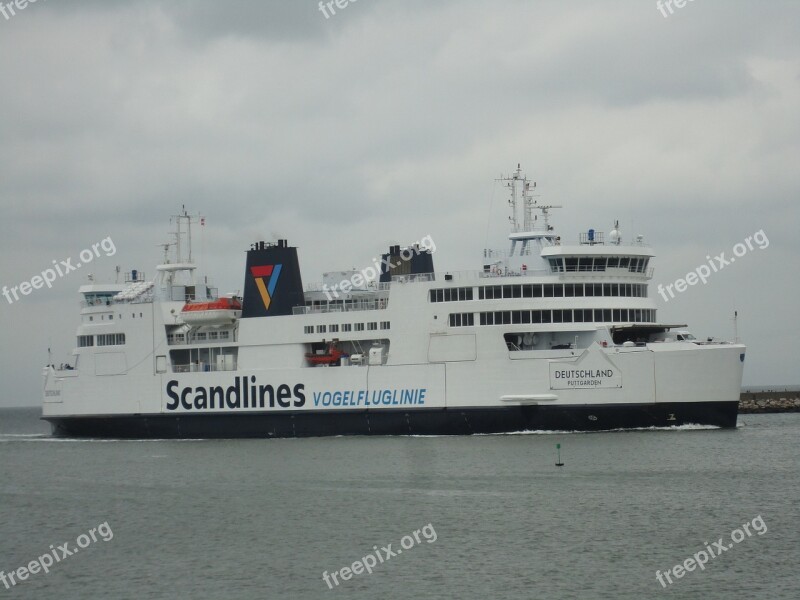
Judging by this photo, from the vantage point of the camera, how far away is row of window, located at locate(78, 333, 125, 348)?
158ft

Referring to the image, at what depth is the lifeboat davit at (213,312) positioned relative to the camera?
46156mm

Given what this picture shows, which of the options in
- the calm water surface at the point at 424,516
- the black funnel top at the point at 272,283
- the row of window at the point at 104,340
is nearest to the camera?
the calm water surface at the point at 424,516

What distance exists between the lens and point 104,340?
1921 inches

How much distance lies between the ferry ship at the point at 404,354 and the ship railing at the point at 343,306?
3.3 inches

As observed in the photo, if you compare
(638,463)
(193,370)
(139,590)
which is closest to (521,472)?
(638,463)

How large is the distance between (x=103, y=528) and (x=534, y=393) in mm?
16924

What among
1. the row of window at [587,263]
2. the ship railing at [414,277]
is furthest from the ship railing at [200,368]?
the row of window at [587,263]

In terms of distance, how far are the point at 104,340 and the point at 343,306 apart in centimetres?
1128

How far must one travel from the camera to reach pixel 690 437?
123 feet

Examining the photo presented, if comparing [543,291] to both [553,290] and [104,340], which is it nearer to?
[553,290]

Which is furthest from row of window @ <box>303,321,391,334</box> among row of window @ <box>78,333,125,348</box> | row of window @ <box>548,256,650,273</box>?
row of window @ <box>78,333,125,348</box>

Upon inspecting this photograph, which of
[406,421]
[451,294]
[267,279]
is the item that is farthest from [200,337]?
[451,294]

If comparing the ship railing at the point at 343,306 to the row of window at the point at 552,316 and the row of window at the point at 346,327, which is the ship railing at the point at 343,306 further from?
the row of window at the point at 552,316

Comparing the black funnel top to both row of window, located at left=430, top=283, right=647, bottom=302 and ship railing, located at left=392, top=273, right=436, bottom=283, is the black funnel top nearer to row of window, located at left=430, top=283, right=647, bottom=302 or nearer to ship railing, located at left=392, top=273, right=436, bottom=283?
ship railing, located at left=392, top=273, right=436, bottom=283
